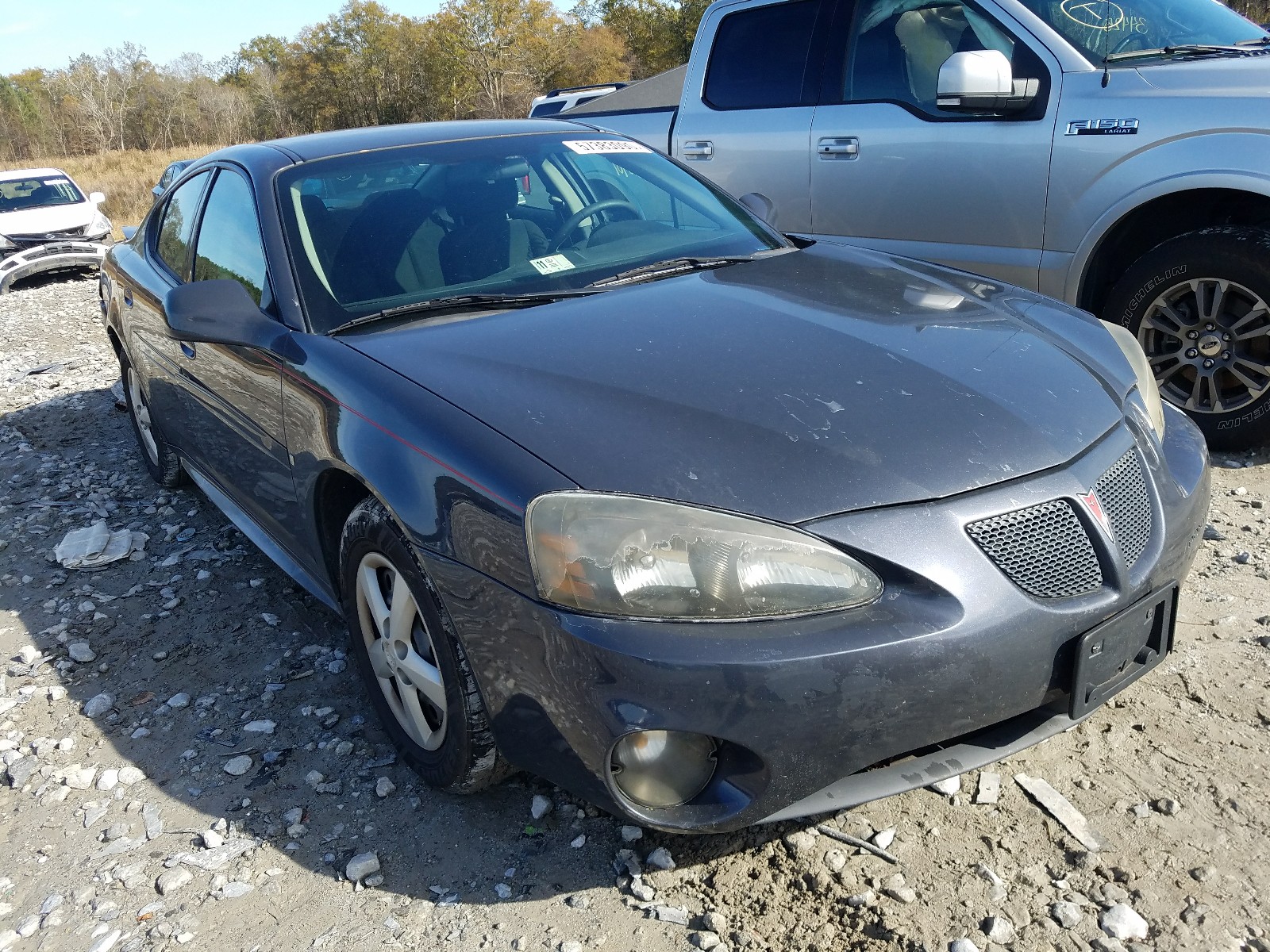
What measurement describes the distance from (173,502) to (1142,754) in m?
4.12

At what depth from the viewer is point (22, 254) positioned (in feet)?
45.3

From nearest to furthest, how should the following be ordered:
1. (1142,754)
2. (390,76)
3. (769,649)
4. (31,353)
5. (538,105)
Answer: (769,649) → (1142,754) → (538,105) → (31,353) → (390,76)

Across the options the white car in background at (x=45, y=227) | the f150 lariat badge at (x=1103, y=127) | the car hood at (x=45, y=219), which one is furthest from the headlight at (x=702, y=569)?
the car hood at (x=45, y=219)

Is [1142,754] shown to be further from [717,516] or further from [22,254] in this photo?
[22,254]

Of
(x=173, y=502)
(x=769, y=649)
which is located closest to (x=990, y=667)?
(x=769, y=649)

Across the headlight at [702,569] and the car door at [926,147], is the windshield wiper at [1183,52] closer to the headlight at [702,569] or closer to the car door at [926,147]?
the car door at [926,147]

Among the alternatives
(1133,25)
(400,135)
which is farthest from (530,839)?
(1133,25)

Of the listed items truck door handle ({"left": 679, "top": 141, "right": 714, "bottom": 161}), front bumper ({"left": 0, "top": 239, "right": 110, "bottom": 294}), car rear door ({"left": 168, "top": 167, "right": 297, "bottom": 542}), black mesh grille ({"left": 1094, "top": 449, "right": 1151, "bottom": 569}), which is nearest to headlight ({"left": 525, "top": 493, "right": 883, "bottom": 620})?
black mesh grille ({"left": 1094, "top": 449, "right": 1151, "bottom": 569})

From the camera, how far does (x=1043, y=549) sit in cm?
197

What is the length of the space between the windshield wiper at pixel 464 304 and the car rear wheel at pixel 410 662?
527mm

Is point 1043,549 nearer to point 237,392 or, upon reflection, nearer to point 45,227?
point 237,392

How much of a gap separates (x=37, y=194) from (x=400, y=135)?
1480 cm

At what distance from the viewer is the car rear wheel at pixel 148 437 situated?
467cm

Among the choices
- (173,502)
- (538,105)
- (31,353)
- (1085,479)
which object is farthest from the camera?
(31,353)
